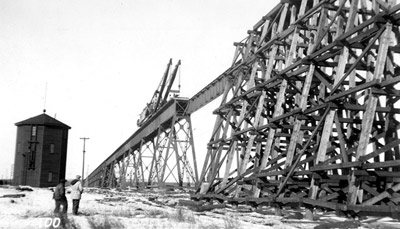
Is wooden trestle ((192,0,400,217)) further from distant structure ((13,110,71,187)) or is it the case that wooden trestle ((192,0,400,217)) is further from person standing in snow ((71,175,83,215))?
distant structure ((13,110,71,187))

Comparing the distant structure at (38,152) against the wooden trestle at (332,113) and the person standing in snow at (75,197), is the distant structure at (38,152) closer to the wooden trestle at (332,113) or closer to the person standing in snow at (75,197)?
the wooden trestle at (332,113)

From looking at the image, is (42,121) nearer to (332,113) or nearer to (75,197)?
(75,197)

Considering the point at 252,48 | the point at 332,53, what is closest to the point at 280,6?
the point at 252,48

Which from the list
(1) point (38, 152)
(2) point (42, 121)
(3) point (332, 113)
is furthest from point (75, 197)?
(2) point (42, 121)

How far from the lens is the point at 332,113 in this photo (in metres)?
10.1

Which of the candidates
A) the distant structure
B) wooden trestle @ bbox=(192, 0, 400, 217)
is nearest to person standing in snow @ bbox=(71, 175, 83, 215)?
wooden trestle @ bbox=(192, 0, 400, 217)

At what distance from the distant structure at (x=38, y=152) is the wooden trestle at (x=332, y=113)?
1182 inches

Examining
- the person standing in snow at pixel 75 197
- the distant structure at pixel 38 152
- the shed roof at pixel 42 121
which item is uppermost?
the shed roof at pixel 42 121

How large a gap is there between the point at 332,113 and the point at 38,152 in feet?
127

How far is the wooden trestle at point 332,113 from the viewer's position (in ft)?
29.2

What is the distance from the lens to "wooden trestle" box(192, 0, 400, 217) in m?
8.90

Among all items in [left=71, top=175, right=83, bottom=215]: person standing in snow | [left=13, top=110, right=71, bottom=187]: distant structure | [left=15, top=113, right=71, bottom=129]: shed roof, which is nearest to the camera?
[left=71, top=175, right=83, bottom=215]: person standing in snow

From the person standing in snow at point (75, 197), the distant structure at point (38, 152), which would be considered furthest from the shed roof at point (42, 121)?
the person standing in snow at point (75, 197)

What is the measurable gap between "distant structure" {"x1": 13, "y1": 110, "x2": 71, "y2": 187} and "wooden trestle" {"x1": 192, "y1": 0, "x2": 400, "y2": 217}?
30022 millimetres
